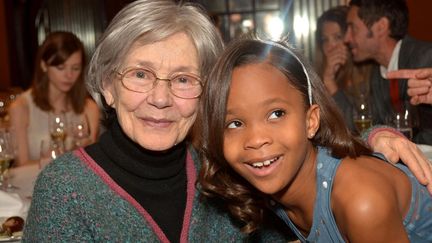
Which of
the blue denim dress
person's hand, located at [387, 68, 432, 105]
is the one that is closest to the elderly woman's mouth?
the blue denim dress

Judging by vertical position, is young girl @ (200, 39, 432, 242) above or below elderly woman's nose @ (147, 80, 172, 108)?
below

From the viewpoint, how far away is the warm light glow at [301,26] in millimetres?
7767

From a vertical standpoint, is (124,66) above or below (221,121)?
above

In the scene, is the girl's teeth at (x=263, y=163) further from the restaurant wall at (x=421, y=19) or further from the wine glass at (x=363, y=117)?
the restaurant wall at (x=421, y=19)

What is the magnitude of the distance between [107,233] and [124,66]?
54 centimetres

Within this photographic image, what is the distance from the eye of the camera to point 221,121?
1.81 m

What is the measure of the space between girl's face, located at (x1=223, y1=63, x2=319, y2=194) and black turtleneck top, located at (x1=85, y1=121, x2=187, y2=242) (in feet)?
0.85

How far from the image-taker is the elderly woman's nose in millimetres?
1881

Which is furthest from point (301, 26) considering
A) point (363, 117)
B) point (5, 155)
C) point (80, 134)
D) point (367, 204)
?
point (367, 204)

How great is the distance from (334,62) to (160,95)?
3.64m

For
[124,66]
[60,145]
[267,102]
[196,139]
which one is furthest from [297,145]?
[60,145]

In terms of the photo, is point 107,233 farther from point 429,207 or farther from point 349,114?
point 349,114

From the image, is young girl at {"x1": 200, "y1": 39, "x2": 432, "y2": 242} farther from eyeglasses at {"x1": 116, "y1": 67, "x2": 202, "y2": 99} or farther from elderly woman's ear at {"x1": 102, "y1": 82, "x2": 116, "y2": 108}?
elderly woman's ear at {"x1": 102, "y1": 82, "x2": 116, "y2": 108}

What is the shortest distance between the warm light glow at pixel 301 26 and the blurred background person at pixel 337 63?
2214 mm
